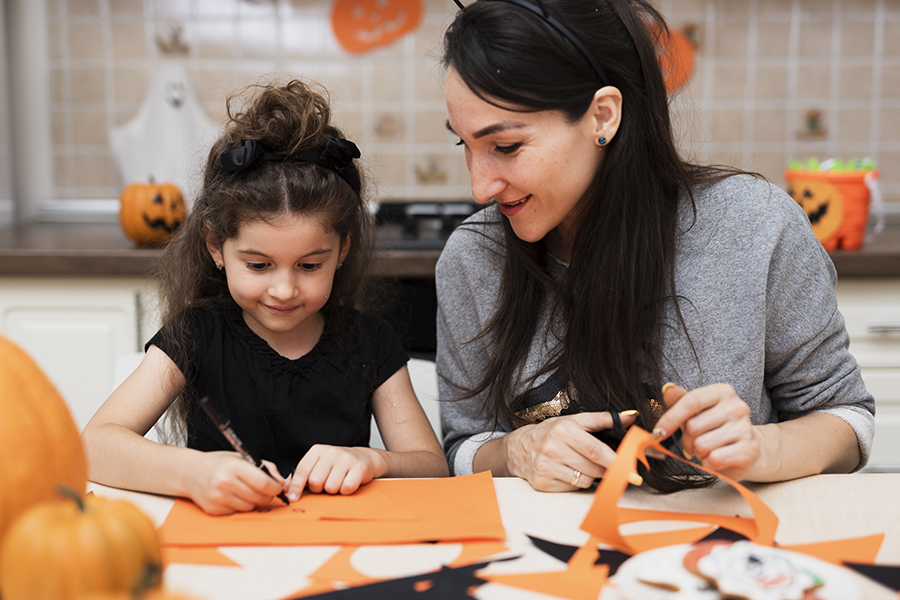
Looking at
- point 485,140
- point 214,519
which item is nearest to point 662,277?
point 485,140

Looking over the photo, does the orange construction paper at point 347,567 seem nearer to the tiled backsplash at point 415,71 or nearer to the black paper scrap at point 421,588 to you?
the black paper scrap at point 421,588

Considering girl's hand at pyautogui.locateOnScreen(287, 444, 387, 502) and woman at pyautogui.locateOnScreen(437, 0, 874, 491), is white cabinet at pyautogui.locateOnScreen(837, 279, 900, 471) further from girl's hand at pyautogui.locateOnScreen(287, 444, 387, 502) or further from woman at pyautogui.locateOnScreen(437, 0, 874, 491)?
girl's hand at pyautogui.locateOnScreen(287, 444, 387, 502)

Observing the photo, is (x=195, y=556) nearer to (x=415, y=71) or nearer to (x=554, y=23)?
(x=554, y=23)

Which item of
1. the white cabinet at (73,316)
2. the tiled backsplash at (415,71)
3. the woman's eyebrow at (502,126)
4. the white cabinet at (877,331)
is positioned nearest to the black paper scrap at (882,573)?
the woman's eyebrow at (502,126)

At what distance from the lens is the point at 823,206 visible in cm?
189

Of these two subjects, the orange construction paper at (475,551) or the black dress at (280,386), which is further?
the black dress at (280,386)

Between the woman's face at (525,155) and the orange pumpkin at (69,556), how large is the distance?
2.08ft

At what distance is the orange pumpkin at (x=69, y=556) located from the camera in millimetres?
428

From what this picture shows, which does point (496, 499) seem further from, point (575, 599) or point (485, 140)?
point (485, 140)

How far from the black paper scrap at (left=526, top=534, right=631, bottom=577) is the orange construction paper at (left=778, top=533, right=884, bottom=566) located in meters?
0.15

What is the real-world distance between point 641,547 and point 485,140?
52 cm

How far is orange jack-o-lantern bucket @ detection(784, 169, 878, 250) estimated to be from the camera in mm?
1878

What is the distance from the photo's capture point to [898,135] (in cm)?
246

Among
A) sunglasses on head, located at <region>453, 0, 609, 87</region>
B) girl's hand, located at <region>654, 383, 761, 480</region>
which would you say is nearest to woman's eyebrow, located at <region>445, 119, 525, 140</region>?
sunglasses on head, located at <region>453, 0, 609, 87</region>
